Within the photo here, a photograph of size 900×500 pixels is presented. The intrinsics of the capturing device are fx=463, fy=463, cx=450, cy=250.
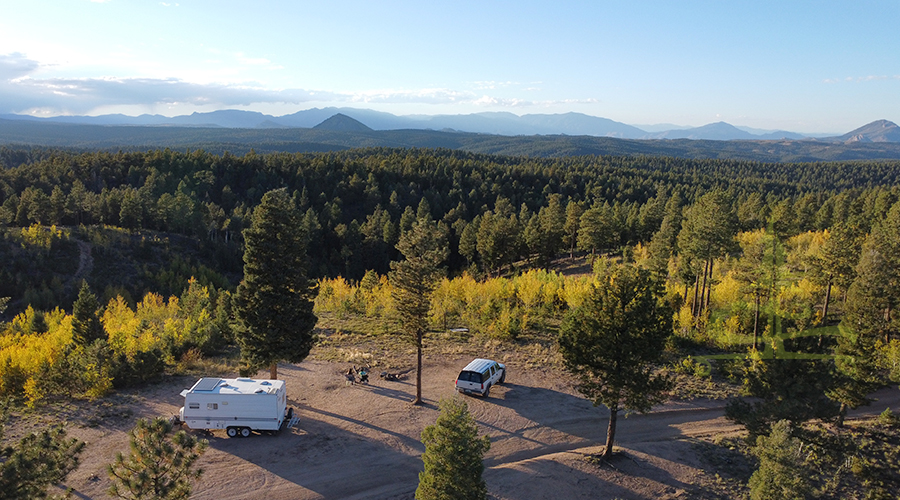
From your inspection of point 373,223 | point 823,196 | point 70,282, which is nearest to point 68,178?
point 70,282

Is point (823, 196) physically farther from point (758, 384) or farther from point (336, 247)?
point (758, 384)

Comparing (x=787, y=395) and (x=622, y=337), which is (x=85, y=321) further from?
(x=787, y=395)

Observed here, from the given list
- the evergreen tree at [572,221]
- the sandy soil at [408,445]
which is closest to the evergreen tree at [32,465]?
the sandy soil at [408,445]

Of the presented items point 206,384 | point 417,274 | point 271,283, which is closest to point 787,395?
point 417,274

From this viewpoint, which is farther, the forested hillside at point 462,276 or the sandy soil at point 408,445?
the forested hillside at point 462,276

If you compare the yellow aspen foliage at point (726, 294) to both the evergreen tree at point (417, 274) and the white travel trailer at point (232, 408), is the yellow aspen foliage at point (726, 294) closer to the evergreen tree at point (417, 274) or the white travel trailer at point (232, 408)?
the evergreen tree at point (417, 274)

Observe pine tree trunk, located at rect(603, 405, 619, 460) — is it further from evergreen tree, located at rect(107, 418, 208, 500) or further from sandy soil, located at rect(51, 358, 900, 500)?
evergreen tree, located at rect(107, 418, 208, 500)
